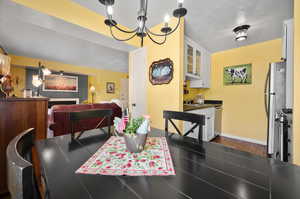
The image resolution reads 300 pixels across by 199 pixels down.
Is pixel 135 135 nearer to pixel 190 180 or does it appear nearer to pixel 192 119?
pixel 190 180

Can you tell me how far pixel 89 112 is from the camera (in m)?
1.29

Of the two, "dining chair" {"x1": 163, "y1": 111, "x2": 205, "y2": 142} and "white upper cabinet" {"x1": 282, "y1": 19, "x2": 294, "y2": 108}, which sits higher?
"white upper cabinet" {"x1": 282, "y1": 19, "x2": 294, "y2": 108}

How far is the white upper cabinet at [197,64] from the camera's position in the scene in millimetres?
2527

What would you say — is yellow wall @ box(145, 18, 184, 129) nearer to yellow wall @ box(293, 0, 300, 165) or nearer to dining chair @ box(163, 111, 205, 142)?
dining chair @ box(163, 111, 205, 142)

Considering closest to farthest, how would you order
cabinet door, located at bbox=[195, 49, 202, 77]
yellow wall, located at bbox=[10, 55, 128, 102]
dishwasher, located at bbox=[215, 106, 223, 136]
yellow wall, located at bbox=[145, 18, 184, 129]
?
yellow wall, located at bbox=[145, 18, 184, 129], cabinet door, located at bbox=[195, 49, 202, 77], dishwasher, located at bbox=[215, 106, 223, 136], yellow wall, located at bbox=[10, 55, 128, 102]

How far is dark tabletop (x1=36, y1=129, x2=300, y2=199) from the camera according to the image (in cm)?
45

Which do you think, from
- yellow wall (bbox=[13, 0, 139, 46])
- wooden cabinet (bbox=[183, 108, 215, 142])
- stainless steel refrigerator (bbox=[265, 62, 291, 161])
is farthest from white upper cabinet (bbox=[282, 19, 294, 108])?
yellow wall (bbox=[13, 0, 139, 46])

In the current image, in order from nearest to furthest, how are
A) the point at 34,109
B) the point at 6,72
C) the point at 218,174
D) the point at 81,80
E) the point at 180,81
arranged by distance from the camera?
the point at 218,174 → the point at 6,72 → the point at 34,109 → the point at 180,81 → the point at 81,80

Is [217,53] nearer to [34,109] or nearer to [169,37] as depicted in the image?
[169,37]

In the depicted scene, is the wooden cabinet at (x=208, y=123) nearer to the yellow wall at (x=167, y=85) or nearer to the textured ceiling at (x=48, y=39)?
the yellow wall at (x=167, y=85)

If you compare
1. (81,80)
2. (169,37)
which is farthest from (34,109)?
(81,80)

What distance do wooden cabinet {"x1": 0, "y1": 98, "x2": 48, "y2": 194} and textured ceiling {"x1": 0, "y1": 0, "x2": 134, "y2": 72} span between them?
1.12 m

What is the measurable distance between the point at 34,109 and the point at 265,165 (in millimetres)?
2091

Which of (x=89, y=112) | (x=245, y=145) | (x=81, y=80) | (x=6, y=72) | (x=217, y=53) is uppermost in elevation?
(x=217, y=53)
